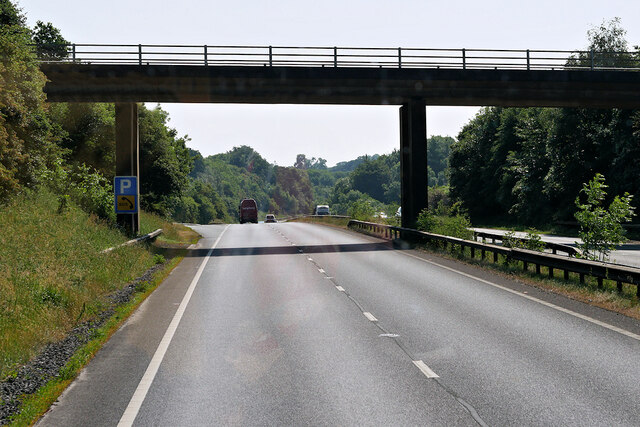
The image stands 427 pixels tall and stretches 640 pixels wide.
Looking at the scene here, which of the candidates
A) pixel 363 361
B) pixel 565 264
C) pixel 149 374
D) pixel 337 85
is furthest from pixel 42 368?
pixel 337 85

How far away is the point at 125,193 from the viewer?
79.9 feet

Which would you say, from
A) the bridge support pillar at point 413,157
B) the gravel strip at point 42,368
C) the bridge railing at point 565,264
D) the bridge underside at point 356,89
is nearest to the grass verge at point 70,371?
the gravel strip at point 42,368

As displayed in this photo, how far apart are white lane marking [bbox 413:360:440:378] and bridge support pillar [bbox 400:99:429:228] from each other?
24.2 metres

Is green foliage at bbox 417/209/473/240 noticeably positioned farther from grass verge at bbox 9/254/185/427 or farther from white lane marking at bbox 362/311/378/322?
grass verge at bbox 9/254/185/427

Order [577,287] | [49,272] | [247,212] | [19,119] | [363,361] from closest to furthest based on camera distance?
[363,361] → [49,272] → [577,287] → [19,119] → [247,212]

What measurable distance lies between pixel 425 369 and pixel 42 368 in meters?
4.77

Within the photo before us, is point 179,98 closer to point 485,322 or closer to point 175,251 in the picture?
point 175,251

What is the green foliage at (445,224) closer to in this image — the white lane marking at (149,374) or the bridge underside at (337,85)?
the bridge underside at (337,85)

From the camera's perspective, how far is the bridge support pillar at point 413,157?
32.2m

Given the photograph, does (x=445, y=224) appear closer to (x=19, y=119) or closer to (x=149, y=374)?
(x=19, y=119)

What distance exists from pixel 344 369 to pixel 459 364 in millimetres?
1456

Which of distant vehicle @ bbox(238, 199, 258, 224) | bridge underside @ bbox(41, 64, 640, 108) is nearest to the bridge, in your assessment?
bridge underside @ bbox(41, 64, 640, 108)

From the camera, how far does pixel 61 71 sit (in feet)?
95.3

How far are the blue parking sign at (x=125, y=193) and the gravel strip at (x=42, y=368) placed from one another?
1269 cm
